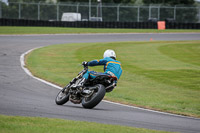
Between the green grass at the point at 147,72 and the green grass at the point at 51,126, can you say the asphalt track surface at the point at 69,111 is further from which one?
the green grass at the point at 147,72

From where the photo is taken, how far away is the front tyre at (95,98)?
26.7ft

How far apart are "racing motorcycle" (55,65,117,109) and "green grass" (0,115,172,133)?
57.6 inches

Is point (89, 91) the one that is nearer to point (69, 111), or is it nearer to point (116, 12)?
point (69, 111)

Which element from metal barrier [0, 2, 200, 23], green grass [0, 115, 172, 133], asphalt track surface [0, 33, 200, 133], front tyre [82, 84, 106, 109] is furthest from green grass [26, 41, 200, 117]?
metal barrier [0, 2, 200, 23]

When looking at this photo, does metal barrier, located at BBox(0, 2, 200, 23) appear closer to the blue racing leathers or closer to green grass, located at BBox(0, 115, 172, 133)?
the blue racing leathers

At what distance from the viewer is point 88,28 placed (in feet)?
139

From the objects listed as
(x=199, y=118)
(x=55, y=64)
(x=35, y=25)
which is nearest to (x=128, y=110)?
(x=199, y=118)

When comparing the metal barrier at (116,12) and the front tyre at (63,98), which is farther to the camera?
the metal barrier at (116,12)

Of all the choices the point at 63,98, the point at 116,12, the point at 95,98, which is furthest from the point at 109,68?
the point at 116,12

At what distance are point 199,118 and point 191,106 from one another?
1444mm

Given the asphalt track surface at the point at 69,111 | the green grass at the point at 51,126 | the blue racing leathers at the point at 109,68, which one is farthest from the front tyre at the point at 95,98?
the green grass at the point at 51,126

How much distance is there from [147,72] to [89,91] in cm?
823

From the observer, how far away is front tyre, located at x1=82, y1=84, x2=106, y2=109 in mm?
8125

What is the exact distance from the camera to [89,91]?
27.5 ft
